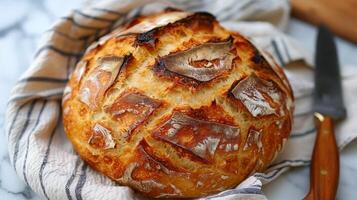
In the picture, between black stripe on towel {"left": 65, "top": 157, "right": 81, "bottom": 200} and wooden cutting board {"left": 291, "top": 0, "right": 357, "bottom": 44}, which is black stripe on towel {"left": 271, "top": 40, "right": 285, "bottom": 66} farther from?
black stripe on towel {"left": 65, "top": 157, "right": 81, "bottom": 200}

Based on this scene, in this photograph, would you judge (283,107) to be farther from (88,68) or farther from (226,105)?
(88,68)

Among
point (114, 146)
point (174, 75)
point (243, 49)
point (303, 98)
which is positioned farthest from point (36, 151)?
point (303, 98)

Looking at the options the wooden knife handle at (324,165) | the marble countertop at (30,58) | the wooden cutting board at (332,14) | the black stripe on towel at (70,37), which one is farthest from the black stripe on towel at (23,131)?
the wooden cutting board at (332,14)

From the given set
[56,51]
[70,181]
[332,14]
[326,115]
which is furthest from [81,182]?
[332,14]

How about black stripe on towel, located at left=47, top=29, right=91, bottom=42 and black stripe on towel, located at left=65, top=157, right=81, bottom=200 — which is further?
black stripe on towel, located at left=47, top=29, right=91, bottom=42

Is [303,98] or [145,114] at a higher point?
[145,114]

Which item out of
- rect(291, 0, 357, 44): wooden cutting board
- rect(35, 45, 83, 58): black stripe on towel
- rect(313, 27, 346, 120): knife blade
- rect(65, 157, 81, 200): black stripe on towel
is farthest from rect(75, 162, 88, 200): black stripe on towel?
rect(291, 0, 357, 44): wooden cutting board
